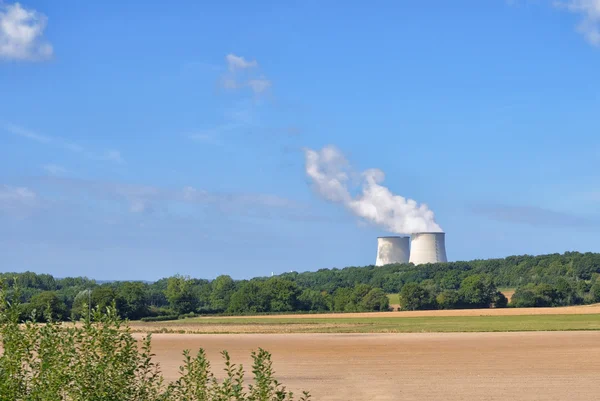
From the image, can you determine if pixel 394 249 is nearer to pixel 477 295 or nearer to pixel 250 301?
pixel 477 295

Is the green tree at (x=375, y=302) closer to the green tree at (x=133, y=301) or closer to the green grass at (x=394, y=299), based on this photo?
the green grass at (x=394, y=299)

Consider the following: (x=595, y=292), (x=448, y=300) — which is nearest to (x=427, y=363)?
(x=448, y=300)

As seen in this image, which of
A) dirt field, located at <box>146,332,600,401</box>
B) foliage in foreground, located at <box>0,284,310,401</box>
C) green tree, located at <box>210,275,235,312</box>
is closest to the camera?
foliage in foreground, located at <box>0,284,310,401</box>

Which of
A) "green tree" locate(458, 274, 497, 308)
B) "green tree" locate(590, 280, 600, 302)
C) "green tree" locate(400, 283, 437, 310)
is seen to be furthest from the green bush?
"green tree" locate(590, 280, 600, 302)

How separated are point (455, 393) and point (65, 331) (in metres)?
18.2

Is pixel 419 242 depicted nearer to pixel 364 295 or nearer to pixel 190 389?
pixel 364 295

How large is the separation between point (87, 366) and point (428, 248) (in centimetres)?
10656

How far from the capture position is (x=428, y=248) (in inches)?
4456

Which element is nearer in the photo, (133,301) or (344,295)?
(133,301)

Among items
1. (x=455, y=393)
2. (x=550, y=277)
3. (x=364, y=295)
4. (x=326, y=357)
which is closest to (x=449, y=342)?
(x=326, y=357)

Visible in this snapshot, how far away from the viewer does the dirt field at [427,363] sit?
85.9 feet

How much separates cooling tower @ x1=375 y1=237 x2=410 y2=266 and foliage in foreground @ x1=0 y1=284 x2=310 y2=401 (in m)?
114

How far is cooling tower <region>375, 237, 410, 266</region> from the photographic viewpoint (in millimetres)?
121956

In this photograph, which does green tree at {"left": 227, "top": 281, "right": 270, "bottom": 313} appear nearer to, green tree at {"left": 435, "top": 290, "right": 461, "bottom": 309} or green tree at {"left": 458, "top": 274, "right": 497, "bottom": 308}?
green tree at {"left": 435, "top": 290, "right": 461, "bottom": 309}
